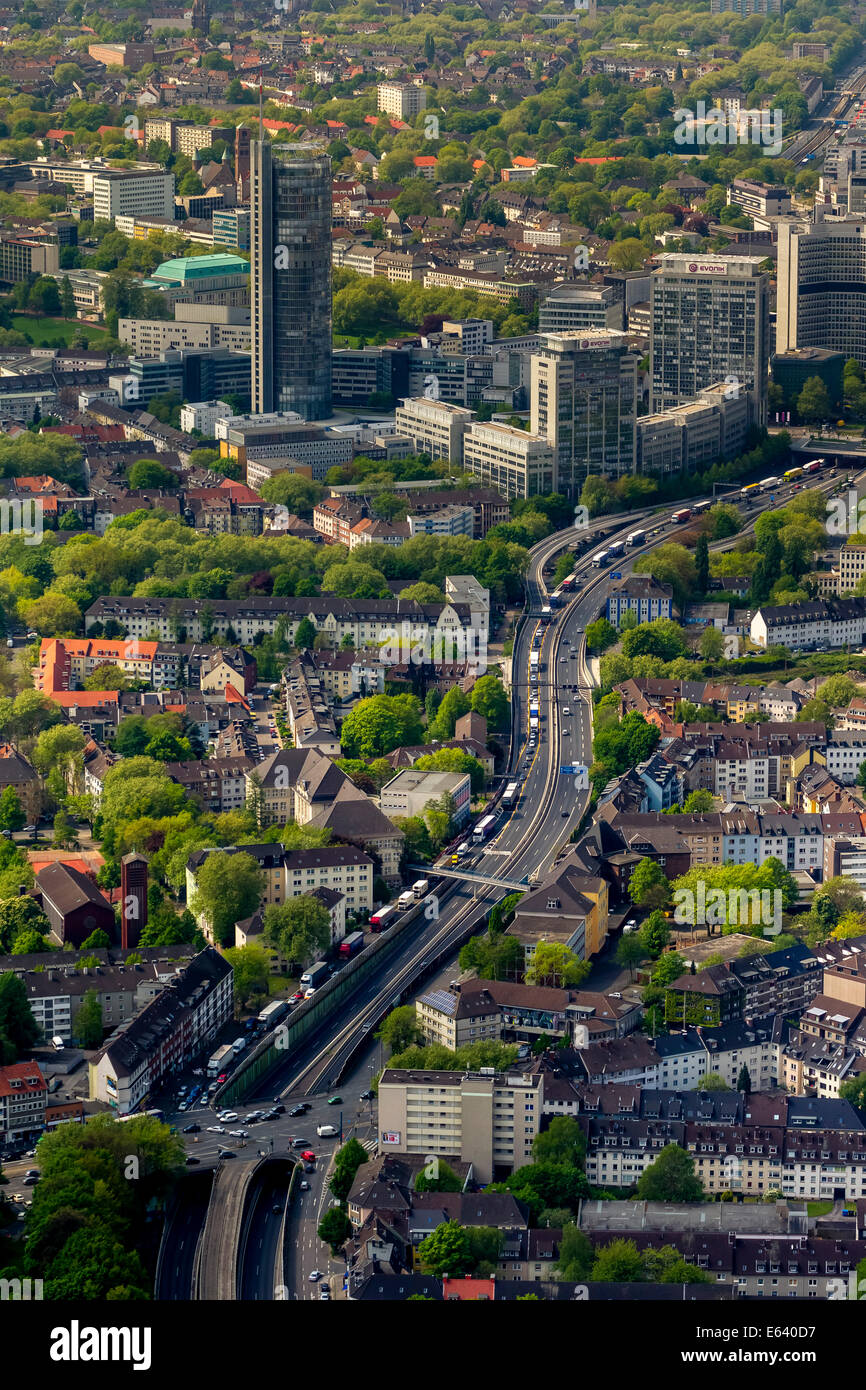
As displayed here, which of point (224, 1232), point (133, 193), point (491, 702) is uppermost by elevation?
point (133, 193)

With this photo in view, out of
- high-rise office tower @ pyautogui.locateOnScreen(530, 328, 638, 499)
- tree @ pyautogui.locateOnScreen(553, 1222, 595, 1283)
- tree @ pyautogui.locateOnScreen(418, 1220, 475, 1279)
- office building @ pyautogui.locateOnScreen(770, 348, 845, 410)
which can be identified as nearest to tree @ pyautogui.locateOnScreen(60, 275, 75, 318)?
office building @ pyautogui.locateOnScreen(770, 348, 845, 410)

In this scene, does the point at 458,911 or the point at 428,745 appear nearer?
the point at 458,911

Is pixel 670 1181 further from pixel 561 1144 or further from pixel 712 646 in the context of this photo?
pixel 712 646

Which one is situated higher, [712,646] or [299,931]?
[712,646]

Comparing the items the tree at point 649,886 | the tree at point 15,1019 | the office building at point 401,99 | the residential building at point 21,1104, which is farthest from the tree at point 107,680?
the office building at point 401,99

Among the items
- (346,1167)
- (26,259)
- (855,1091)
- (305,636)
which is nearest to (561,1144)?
(346,1167)
